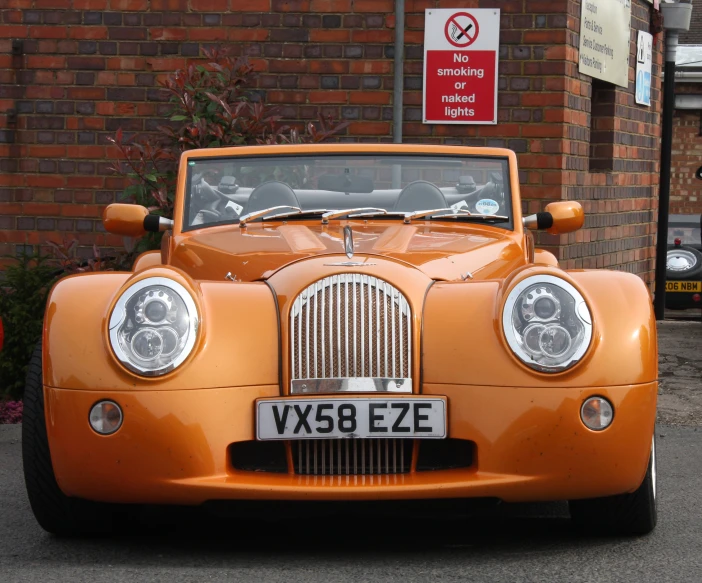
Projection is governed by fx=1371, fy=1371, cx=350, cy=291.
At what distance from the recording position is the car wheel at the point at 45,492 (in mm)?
4176

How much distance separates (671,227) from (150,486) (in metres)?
13.0

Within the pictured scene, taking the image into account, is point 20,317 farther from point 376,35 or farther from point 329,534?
point 329,534

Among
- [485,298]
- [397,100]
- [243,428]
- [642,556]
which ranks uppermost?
[397,100]

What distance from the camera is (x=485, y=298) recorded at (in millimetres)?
4129

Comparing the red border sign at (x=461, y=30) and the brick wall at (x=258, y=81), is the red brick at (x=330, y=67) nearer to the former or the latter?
the brick wall at (x=258, y=81)

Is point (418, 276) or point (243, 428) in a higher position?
point (418, 276)

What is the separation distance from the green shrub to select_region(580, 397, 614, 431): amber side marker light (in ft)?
13.7

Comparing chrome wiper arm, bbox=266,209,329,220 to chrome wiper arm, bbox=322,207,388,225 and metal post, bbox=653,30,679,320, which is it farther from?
metal post, bbox=653,30,679,320

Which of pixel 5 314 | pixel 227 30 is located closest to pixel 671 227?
pixel 227 30

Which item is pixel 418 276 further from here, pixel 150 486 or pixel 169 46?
pixel 169 46

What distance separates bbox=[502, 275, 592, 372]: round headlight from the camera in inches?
155

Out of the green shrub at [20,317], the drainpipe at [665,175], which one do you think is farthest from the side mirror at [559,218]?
the drainpipe at [665,175]

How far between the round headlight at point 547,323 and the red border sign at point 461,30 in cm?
531

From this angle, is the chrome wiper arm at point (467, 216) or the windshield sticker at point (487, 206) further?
the windshield sticker at point (487, 206)
